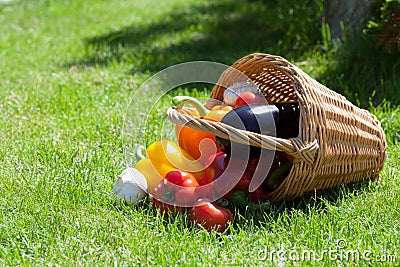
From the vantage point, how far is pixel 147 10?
7.96m

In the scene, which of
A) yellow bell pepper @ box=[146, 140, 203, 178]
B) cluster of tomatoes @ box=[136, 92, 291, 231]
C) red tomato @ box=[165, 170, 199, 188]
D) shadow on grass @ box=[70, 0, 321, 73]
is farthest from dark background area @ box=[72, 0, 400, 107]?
red tomato @ box=[165, 170, 199, 188]

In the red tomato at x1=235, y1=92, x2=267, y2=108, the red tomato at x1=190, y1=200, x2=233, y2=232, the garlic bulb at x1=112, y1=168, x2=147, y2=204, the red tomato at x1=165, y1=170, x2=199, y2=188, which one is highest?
the red tomato at x1=235, y1=92, x2=267, y2=108

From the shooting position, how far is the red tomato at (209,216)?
99.8 inches

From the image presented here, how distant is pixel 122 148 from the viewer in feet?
11.5

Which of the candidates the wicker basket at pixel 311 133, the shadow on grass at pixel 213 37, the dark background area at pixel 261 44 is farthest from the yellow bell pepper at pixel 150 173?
the shadow on grass at pixel 213 37

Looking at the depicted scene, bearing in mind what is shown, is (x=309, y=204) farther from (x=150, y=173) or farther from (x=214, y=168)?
(x=150, y=173)

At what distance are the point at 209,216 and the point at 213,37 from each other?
13.0 feet

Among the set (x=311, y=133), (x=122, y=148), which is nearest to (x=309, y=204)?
(x=311, y=133)

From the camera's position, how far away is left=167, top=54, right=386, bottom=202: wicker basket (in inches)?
99.9

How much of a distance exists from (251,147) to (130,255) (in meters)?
0.74

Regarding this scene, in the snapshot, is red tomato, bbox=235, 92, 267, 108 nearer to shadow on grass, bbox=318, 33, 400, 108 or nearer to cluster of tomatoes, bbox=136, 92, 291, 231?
cluster of tomatoes, bbox=136, 92, 291, 231

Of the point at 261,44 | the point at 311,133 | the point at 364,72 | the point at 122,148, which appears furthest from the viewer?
the point at 261,44

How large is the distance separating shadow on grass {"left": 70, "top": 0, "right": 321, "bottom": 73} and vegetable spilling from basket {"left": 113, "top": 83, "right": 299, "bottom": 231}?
2428 mm

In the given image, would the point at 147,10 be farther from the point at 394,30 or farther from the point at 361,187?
the point at 361,187
